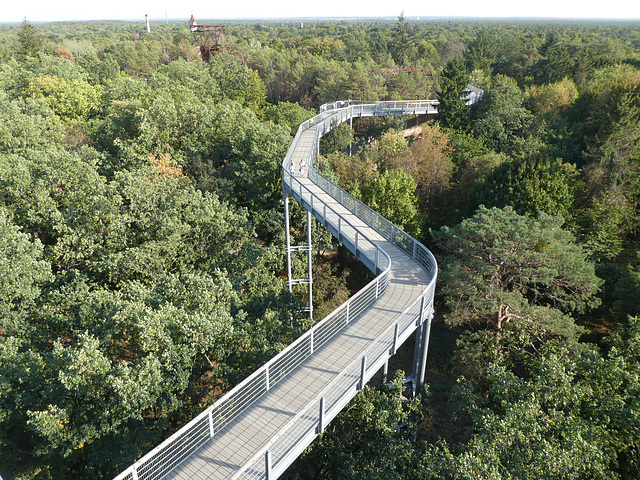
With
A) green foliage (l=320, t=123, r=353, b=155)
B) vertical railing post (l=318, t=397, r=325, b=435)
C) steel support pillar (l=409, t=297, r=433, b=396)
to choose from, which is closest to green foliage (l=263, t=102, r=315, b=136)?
green foliage (l=320, t=123, r=353, b=155)

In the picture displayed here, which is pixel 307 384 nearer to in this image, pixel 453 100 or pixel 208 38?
pixel 453 100

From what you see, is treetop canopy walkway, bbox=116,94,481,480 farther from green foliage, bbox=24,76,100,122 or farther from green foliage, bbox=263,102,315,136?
green foliage, bbox=24,76,100,122

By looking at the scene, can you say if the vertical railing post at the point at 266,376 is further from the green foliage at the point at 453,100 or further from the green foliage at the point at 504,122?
the green foliage at the point at 453,100

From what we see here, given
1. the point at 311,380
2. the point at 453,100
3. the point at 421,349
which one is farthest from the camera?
the point at 453,100

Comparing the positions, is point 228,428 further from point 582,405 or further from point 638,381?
point 638,381

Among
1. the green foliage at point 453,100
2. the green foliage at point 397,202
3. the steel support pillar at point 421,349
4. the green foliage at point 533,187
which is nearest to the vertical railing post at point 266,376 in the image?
the steel support pillar at point 421,349

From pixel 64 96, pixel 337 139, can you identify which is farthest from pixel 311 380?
pixel 64 96
